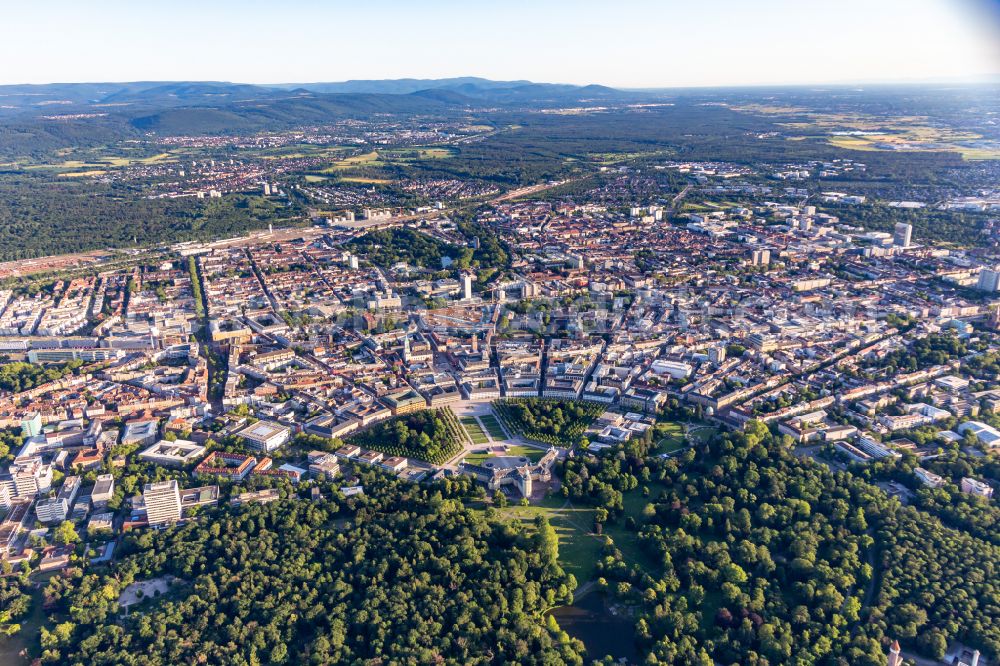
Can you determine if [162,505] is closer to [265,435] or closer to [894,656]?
[265,435]

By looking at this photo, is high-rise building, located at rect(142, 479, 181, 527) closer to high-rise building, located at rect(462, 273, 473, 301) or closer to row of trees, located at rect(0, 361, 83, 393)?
row of trees, located at rect(0, 361, 83, 393)

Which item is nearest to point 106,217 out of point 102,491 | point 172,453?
point 172,453

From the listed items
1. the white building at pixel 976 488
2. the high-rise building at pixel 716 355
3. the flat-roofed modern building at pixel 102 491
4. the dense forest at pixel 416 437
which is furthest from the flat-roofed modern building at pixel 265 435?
the white building at pixel 976 488

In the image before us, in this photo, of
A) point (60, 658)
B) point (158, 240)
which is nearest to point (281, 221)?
point (158, 240)

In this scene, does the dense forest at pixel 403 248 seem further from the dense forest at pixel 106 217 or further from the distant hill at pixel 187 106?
the distant hill at pixel 187 106

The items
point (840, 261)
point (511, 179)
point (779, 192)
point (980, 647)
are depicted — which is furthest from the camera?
point (511, 179)

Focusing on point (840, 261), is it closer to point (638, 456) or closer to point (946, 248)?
point (946, 248)
